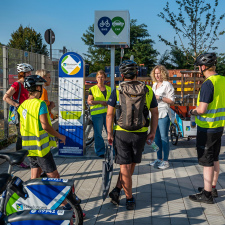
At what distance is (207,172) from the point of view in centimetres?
422

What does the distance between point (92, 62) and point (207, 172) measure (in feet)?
141

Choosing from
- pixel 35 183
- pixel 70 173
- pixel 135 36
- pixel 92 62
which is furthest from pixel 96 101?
pixel 135 36

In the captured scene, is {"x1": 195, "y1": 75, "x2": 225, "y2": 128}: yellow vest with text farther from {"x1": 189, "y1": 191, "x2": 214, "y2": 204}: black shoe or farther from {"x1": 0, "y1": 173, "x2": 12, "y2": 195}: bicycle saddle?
{"x1": 0, "y1": 173, "x2": 12, "y2": 195}: bicycle saddle

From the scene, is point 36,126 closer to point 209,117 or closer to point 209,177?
point 209,117

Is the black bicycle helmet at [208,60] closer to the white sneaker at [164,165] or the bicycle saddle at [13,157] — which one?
the white sneaker at [164,165]

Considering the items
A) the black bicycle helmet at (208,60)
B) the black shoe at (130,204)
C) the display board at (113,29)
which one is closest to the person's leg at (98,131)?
the black shoe at (130,204)

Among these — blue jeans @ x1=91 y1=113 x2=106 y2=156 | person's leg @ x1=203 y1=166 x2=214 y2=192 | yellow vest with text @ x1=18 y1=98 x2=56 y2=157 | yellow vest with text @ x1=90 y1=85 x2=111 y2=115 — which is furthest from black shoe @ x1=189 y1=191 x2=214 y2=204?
yellow vest with text @ x1=90 y1=85 x2=111 y2=115

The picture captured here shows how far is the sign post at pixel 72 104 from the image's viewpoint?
21.5 feet

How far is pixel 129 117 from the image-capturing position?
3.72m

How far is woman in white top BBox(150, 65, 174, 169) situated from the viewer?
5742 mm

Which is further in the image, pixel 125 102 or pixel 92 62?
pixel 92 62

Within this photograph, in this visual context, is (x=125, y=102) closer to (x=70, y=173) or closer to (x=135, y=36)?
(x=70, y=173)

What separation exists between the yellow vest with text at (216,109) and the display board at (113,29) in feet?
18.3

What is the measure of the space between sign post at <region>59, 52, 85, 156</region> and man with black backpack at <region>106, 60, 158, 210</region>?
8.77 ft
